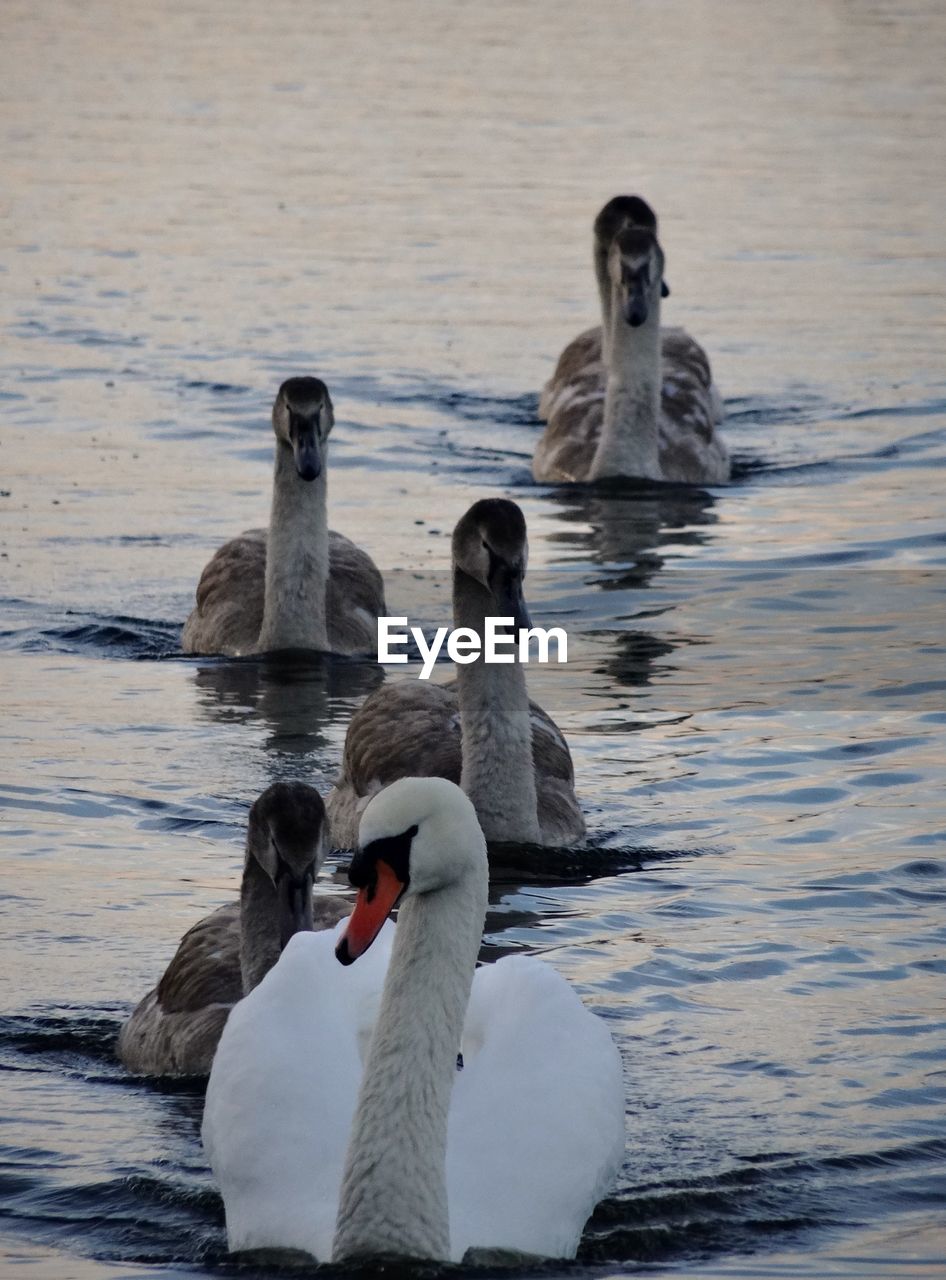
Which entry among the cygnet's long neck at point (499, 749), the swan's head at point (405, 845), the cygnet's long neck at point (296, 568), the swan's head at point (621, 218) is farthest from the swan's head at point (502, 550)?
the swan's head at point (621, 218)

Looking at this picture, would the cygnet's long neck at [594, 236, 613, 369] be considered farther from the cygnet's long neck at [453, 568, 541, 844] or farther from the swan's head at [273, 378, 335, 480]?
the cygnet's long neck at [453, 568, 541, 844]

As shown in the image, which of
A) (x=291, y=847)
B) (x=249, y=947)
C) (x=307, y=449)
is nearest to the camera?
(x=291, y=847)

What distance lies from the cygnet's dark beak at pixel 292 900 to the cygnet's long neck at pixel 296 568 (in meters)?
6.09

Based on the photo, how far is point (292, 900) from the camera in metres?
8.81

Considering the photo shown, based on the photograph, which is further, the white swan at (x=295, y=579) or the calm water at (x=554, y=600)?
the white swan at (x=295, y=579)

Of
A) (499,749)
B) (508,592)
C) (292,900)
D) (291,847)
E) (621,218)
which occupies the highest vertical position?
(621,218)

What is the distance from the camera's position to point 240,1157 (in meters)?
7.48

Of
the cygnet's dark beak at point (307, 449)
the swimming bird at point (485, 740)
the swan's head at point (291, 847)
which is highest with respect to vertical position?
the cygnet's dark beak at point (307, 449)

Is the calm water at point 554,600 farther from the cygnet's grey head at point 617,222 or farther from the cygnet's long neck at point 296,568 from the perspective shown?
the cygnet's grey head at point 617,222

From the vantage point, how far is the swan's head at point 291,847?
8781 millimetres

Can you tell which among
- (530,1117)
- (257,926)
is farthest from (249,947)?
(530,1117)

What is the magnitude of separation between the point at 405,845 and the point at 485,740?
4.64 meters

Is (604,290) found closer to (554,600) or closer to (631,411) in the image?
(631,411)

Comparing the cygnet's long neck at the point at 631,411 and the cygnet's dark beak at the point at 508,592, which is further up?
the cygnet's long neck at the point at 631,411
